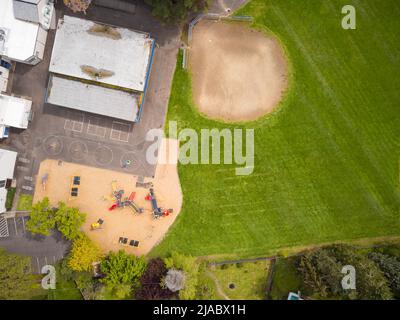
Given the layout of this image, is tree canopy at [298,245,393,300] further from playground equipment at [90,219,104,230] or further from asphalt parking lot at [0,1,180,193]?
playground equipment at [90,219,104,230]

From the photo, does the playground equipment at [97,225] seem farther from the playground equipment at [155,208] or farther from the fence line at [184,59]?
the fence line at [184,59]

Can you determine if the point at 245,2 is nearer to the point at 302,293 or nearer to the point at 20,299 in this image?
the point at 302,293

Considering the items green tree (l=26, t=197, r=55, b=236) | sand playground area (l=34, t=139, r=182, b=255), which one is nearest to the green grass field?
sand playground area (l=34, t=139, r=182, b=255)

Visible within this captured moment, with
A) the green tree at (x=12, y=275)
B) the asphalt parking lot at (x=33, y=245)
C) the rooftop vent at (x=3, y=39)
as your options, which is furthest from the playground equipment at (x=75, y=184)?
the rooftop vent at (x=3, y=39)

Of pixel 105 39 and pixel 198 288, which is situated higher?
pixel 105 39

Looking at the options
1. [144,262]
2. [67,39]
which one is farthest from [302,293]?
[67,39]

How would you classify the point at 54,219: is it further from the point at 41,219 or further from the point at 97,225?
the point at 97,225

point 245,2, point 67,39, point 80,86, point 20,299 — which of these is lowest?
point 20,299
